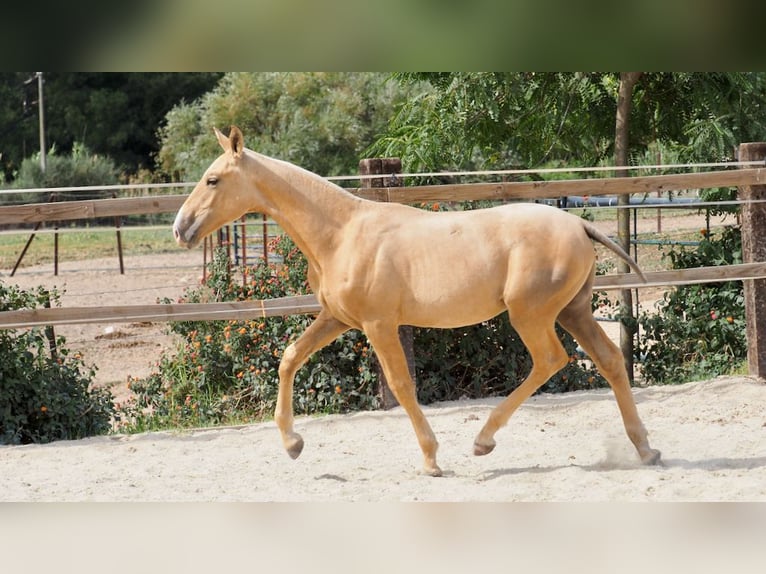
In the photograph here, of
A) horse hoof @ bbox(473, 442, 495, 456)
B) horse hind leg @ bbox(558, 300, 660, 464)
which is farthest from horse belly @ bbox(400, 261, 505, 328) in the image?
horse hoof @ bbox(473, 442, 495, 456)

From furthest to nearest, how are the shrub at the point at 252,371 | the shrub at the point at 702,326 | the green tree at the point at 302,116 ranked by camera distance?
the green tree at the point at 302,116 → the shrub at the point at 702,326 → the shrub at the point at 252,371

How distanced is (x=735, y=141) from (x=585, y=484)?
4358 millimetres

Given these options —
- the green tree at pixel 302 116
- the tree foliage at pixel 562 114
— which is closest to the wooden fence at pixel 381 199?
the tree foliage at pixel 562 114

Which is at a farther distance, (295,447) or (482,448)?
(295,447)

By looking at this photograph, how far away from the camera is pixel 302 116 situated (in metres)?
22.5

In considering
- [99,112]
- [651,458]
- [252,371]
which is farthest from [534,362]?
[99,112]

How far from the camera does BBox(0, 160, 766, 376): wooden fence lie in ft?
19.3

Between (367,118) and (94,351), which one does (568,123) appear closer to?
(94,351)

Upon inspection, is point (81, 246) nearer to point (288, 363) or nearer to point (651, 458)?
point (288, 363)

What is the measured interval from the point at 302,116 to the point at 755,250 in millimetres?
16823

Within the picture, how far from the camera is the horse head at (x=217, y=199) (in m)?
4.47

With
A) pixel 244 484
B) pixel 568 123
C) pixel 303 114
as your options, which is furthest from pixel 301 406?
pixel 303 114

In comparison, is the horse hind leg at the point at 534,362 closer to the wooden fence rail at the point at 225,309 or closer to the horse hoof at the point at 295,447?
the horse hoof at the point at 295,447

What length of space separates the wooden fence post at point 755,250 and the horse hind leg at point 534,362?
2.86 m
